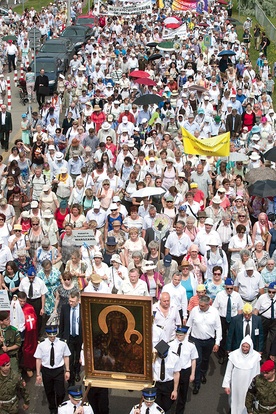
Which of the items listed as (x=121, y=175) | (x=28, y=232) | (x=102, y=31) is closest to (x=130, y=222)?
(x=28, y=232)

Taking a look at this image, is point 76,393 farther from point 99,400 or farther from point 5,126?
point 5,126

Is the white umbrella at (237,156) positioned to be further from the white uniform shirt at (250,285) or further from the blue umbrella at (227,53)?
the blue umbrella at (227,53)

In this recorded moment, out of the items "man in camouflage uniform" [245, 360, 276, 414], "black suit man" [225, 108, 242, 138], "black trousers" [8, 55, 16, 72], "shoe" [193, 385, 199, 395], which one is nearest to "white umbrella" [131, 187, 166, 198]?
"shoe" [193, 385, 199, 395]

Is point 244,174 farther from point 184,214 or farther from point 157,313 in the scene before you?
point 157,313

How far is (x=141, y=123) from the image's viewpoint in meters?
21.0

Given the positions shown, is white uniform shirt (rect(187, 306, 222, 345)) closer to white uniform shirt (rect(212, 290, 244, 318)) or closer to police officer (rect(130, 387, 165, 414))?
white uniform shirt (rect(212, 290, 244, 318))

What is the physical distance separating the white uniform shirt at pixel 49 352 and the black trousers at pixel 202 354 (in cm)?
197

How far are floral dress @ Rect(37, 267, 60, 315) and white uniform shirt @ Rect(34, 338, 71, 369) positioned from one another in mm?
1907

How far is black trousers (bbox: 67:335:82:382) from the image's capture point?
11.7 metres

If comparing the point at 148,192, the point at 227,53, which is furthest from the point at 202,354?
the point at 227,53

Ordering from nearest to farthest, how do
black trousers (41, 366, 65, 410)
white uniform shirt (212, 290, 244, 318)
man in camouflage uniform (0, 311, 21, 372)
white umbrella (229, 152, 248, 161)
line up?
black trousers (41, 366, 65, 410), man in camouflage uniform (0, 311, 21, 372), white uniform shirt (212, 290, 244, 318), white umbrella (229, 152, 248, 161)

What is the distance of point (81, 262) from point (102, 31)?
87.7ft

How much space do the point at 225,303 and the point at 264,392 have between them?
86.1 inches

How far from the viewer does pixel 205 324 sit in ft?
37.6
